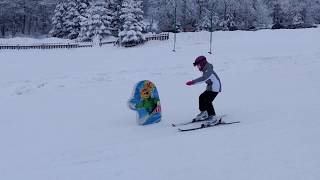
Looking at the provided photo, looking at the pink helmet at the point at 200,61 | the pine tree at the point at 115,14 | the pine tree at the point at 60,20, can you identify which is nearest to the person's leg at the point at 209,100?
the pink helmet at the point at 200,61

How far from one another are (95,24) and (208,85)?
105 feet

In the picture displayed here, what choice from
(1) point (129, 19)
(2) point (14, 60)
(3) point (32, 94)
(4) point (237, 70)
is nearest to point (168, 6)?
(1) point (129, 19)

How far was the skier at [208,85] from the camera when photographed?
30.5 ft

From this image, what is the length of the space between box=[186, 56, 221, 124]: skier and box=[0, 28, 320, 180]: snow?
0.72 metres

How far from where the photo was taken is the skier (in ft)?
30.5

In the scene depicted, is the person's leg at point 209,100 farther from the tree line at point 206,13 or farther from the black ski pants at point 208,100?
A: the tree line at point 206,13

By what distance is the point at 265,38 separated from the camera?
30516 mm

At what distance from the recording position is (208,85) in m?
9.52

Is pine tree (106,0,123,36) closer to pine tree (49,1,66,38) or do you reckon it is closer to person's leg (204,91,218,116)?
pine tree (49,1,66,38)

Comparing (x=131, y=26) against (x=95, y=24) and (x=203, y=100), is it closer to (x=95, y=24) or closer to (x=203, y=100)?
(x=95, y=24)

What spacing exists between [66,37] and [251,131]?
42985 mm

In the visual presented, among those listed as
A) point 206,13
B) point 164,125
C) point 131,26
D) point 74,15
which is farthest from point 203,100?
point 206,13

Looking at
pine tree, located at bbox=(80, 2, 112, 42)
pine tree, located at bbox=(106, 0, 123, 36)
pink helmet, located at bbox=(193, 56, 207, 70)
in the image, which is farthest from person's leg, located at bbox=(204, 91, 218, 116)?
pine tree, located at bbox=(106, 0, 123, 36)

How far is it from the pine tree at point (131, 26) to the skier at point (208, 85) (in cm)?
2428
